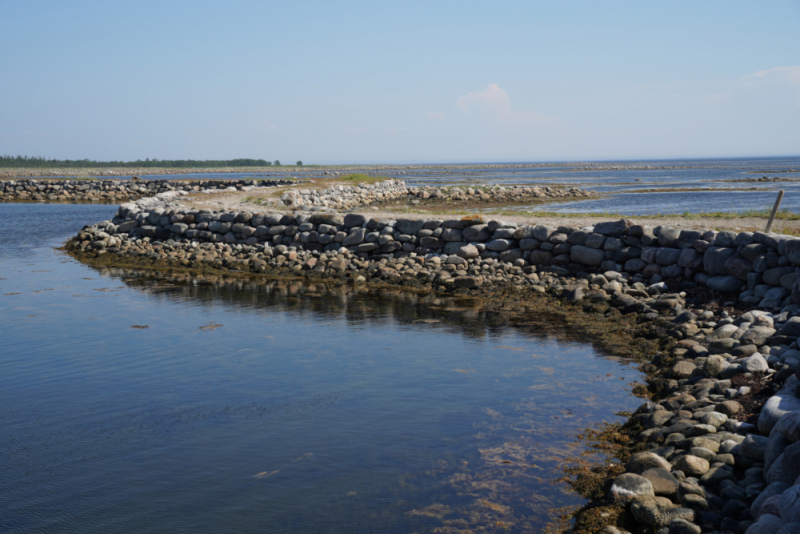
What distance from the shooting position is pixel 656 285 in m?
13.3

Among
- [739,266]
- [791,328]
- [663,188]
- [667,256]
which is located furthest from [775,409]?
[663,188]

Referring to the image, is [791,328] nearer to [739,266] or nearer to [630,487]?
[739,266]

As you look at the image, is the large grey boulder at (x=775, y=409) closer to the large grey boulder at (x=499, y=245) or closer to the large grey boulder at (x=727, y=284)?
the large grey boulder at (x=727, y=284)

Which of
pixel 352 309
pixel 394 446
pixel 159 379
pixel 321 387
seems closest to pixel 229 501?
pixel 394 446

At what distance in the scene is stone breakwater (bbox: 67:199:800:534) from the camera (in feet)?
16.7

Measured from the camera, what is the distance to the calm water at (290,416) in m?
5.46

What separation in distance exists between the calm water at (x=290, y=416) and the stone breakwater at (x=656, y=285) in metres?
0.98

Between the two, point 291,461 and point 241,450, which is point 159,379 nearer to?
point 241,450

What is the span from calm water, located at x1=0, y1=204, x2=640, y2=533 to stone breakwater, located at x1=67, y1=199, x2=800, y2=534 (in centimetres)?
98

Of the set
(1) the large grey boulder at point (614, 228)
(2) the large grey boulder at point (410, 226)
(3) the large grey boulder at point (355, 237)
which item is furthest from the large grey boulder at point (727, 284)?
(3) the large grey boulder at point (355, 237)

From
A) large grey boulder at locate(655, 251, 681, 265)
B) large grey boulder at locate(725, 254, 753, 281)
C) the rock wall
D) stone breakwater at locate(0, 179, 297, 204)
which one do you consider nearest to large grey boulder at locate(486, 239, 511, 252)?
the rock wall

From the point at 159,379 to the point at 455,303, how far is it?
734cm

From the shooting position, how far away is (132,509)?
5.43m

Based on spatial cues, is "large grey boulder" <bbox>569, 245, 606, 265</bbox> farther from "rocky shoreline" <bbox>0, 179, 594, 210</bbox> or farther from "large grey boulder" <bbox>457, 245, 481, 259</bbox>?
"rocky shoreline" <bbox>0, 179, 594, 210</bbox>
